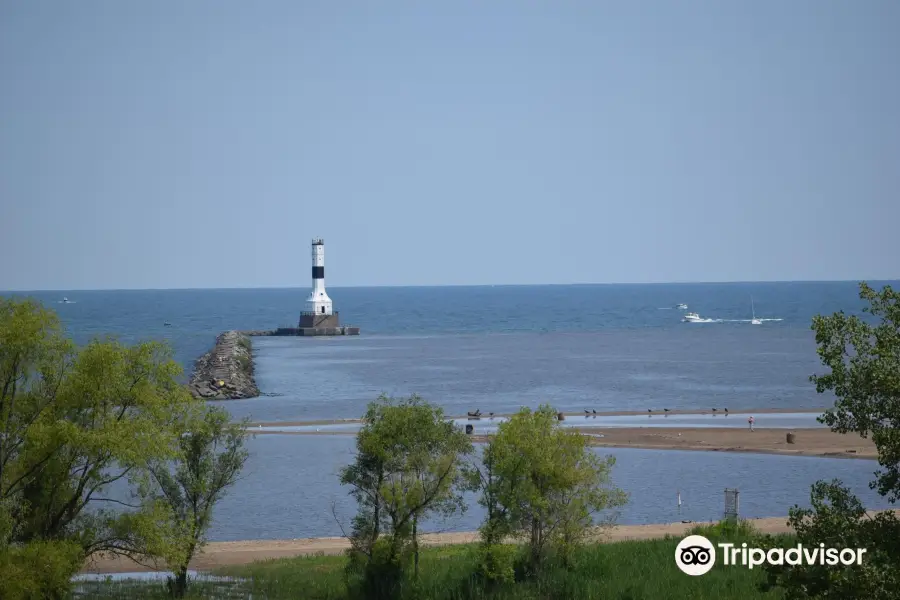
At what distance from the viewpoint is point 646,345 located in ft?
532

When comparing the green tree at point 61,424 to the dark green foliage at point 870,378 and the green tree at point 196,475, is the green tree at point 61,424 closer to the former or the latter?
the green tree at point 196,475

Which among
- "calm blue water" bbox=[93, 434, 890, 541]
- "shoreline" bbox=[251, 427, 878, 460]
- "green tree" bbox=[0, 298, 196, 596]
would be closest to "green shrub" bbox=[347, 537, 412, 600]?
"green tree" bbox=[0, 298, 196, 596]

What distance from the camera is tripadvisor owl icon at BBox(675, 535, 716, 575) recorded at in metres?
30.7

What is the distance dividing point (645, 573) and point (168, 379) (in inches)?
568

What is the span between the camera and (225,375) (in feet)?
342

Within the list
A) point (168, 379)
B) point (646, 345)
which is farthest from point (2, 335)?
point (646, 345)

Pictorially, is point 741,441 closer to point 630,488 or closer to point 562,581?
point 630,488

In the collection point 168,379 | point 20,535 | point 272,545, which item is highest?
point 168,379

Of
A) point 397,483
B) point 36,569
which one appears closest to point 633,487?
point 397,483

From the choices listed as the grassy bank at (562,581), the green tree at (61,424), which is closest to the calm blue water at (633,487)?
the grassy bank at (562,581)

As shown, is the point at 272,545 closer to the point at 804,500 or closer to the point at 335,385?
the point at 804,500

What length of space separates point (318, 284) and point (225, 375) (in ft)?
213

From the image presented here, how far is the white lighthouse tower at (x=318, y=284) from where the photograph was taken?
545ft

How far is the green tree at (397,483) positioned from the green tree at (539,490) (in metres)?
1.51
